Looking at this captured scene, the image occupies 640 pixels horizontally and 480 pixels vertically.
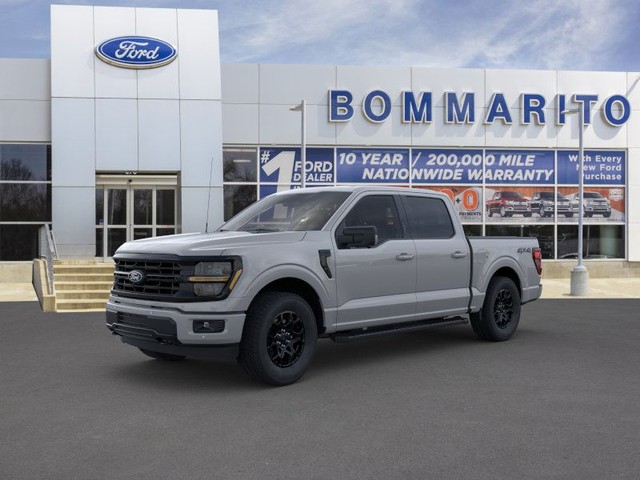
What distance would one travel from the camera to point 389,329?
8086 mm

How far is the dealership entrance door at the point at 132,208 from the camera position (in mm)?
21859

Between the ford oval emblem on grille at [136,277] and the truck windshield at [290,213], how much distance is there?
136cm

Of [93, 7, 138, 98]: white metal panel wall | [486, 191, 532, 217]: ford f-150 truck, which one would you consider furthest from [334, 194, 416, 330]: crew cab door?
[486, 191, 532, 217]: ford f-150 truck

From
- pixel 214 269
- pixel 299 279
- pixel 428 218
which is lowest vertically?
pixel 299 279

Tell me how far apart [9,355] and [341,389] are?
4.74 metres

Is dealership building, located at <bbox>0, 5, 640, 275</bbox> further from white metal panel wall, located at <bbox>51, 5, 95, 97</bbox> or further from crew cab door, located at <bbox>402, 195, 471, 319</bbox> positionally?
crew cab door, located at <bbox>402, 195, 471, 319</bbox>

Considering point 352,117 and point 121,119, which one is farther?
point 352,117

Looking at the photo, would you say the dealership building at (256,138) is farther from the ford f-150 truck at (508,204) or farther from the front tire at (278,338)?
the front tire at (278,338)

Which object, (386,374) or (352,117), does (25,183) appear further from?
(386,374)

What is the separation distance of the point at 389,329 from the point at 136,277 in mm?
2919

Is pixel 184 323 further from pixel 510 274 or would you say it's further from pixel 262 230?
pixel 510 274

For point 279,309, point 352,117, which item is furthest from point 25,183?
point 279,309

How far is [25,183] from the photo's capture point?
21391 millimetres

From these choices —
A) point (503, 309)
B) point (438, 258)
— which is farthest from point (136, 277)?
point (503, 309)
